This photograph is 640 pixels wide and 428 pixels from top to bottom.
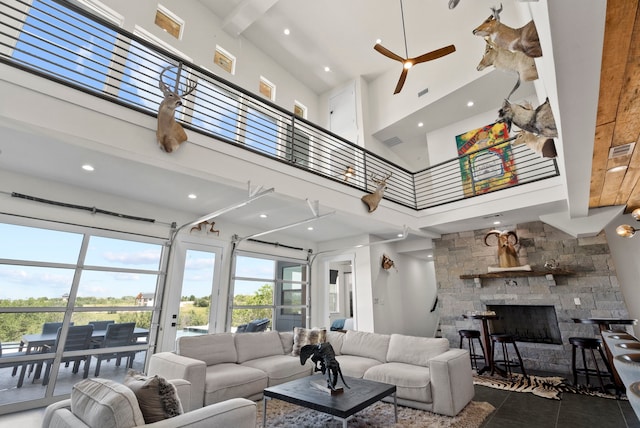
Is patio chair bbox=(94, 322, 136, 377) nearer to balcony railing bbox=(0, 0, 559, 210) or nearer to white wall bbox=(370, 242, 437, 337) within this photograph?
balcony railing bbox=(0, 0, 559, 210)

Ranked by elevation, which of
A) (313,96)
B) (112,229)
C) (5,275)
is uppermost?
(313,96)

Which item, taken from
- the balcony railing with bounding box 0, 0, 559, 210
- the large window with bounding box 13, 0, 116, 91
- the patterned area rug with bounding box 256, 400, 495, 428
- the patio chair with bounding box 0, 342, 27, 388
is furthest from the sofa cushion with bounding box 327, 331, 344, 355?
the large window with bounding box 13, 0, 116, 91

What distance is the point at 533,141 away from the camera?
3.51 metres

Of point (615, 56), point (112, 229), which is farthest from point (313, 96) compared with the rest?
point (615, 56)

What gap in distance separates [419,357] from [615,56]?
390cm

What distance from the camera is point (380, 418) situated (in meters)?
3.43

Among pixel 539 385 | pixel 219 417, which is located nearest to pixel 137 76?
pixel 219 417

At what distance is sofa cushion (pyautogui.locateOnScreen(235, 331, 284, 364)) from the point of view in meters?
4.66

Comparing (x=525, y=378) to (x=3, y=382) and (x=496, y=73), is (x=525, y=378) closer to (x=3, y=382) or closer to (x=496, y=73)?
(x=496, y=73)

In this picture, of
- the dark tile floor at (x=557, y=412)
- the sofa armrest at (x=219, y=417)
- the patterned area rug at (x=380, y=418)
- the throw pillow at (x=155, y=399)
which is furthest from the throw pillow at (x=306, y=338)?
the throw pillow at (x=155, y=399)

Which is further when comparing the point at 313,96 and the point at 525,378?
the point at 313,96

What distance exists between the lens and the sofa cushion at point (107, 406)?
5.29 ft

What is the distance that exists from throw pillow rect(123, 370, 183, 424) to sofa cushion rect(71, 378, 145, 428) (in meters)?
0.08

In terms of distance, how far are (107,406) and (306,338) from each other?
385 centimetres
